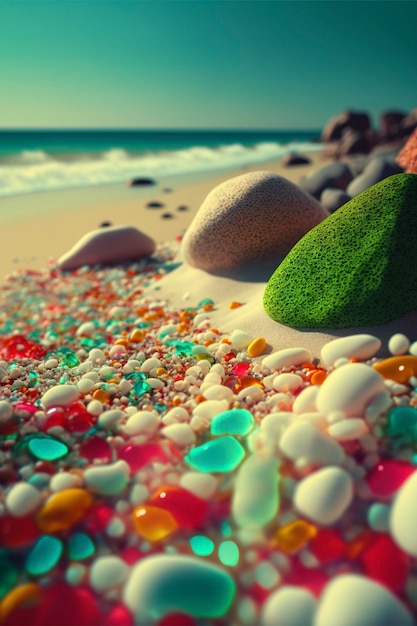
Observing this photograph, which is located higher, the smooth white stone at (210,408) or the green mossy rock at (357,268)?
the green mossy rock at (357,268)

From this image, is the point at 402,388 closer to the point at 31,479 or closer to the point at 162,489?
the point at 162,489

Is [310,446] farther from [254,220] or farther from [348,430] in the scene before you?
[254,220]

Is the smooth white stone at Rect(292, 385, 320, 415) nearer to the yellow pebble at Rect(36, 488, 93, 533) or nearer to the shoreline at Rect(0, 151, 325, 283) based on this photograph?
the yellow pebble at Rect(36, 488, 93, 533)

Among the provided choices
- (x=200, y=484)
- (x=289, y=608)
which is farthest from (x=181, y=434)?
(x=289, y=608)

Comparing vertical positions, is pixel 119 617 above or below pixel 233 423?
below

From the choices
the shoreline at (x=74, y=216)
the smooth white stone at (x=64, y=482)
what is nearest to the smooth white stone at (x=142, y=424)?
the smooth white stone at (x=64, y=482)

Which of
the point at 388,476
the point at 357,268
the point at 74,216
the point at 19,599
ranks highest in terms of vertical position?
the point at 357,268

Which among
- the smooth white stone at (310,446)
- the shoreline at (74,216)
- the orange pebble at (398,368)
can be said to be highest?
the orange pebble at (398,368)

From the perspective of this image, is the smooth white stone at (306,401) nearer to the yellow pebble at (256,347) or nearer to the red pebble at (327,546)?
the red pebble at (327,546)
